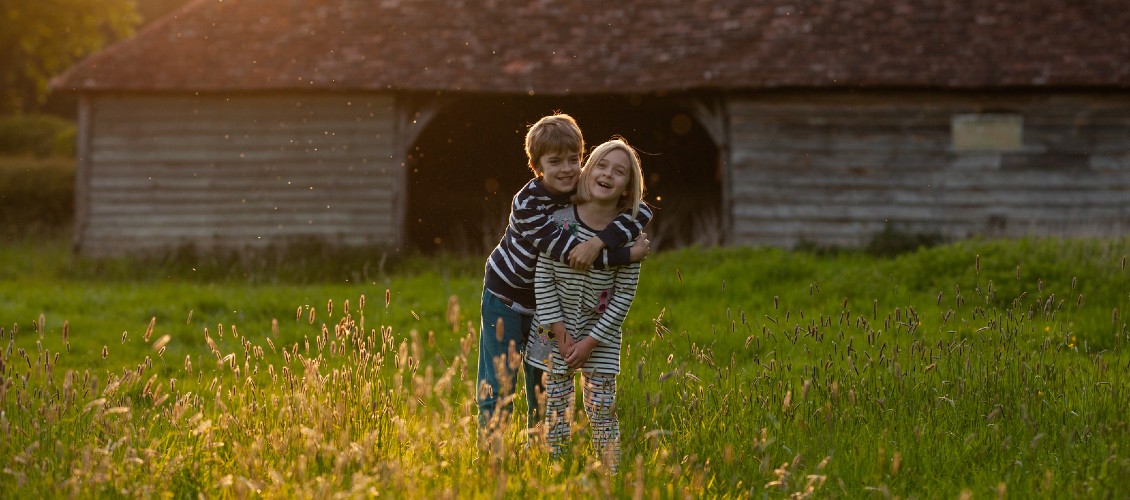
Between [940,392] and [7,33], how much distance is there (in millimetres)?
29425

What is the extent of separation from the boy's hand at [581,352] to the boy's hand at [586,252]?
287 mm

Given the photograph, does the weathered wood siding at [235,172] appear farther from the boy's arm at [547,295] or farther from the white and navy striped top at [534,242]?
the boy's arm at [547,295]

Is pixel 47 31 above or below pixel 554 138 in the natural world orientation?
above

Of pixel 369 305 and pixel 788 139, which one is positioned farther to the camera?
pixel 788 139

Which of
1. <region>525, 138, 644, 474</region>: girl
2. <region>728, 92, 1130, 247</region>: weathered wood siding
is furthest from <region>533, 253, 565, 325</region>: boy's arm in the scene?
<region>728, 92, 1130, 247</region>: weathered wood siding

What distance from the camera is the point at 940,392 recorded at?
183 inches

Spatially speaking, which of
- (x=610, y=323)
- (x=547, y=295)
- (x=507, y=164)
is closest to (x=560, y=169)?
(x=547, y=295)

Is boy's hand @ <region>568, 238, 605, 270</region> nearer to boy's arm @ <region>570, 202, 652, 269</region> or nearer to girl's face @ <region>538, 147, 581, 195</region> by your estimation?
boy's arm @ <region>570, 202, 652, 269</region>

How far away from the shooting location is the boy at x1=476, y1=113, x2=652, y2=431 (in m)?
3.87

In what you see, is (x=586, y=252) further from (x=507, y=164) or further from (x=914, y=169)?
(x=507, y=164)

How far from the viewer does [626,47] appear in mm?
14852

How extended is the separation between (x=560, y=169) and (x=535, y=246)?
305mm

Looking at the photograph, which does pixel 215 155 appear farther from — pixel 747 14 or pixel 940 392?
pixel 940 392

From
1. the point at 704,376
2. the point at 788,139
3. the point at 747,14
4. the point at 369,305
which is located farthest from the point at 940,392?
the point at 747,14
